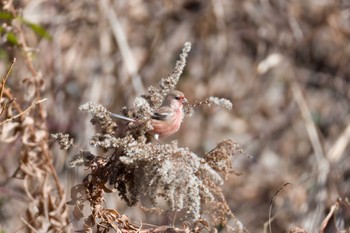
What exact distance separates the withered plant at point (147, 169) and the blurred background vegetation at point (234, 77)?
207cm

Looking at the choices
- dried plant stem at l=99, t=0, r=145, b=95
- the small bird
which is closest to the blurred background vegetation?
dried plant stem at l=99, t=0, r=145, b=95

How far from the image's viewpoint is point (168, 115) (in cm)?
182

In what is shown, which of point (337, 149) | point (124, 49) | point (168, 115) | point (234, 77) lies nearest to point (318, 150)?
point (337, 149)

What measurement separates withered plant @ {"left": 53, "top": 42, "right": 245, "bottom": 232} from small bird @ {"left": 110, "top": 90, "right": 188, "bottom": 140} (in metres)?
→ 0.03

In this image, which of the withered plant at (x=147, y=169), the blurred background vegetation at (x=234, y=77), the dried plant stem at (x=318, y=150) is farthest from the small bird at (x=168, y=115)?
the blurred background vegetation at (x=234, y=77)

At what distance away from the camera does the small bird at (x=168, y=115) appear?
1.76 metres

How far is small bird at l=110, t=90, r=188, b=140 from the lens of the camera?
176 centimetres

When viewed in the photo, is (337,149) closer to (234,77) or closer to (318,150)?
(318,150)

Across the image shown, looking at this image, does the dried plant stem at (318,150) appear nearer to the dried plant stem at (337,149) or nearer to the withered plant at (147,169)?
the dried plant stem at (337,149)

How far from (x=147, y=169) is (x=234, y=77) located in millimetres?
4693

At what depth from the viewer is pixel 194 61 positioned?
611 centimetres

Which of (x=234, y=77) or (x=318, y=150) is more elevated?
(x=318, y=150)

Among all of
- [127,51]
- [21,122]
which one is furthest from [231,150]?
[127,51]

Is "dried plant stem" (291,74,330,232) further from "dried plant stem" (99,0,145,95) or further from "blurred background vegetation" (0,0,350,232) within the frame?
"dried plant stem" (99,0,145,95)
